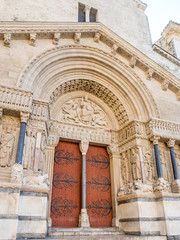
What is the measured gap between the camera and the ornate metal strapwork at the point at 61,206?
6848 mm

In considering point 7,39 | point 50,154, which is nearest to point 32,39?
point 7,39

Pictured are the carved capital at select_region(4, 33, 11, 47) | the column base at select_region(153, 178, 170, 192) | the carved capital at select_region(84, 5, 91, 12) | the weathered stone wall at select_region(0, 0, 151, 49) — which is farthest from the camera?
the carved capital at select_region(84, 5, 91, 12)

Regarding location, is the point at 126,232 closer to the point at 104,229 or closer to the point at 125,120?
the point at 104,229

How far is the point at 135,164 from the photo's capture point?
7.25 metres

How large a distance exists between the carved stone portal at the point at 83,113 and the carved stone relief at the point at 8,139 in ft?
7.66

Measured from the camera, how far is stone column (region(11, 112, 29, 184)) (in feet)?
16.4

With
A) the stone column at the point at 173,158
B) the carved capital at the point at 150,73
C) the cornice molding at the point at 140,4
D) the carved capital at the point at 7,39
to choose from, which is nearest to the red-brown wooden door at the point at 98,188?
the stone column at the point at 173,158

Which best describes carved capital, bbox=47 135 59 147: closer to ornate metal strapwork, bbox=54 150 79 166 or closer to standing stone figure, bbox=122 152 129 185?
ornate metal strapwork, bbox=54 150 79 166

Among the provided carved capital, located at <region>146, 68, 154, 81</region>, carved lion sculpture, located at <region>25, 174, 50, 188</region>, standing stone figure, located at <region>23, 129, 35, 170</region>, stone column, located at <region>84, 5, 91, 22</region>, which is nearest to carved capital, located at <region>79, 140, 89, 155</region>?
standing stone figure, located at <region>23, 129, 35, 170</region>

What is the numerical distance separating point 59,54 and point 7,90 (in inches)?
98.5

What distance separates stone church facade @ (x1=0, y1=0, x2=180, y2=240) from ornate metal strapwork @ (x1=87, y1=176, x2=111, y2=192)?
0.12 ft

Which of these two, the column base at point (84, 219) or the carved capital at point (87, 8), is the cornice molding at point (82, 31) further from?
the column base at point (84, 219)

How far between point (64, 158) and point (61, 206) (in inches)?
64.5

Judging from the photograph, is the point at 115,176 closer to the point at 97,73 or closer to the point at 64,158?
the point at 64,158
